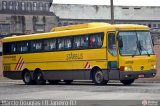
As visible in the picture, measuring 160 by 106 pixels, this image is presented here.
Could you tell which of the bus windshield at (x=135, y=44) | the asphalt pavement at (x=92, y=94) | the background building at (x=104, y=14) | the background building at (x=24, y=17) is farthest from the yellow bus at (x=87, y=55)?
the background building at (x=104, y=14)

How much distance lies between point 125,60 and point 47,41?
22.8ft

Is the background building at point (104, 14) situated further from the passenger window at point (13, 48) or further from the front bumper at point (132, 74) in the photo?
the front bumper at point (132, 74)

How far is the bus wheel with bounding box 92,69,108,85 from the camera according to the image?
2889 centimetres

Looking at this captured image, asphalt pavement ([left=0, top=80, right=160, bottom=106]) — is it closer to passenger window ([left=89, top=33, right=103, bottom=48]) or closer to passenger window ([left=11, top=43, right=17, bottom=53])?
passenger window ([left=89, top=33, right=103, bottom=48])

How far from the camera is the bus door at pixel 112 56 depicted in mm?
28188

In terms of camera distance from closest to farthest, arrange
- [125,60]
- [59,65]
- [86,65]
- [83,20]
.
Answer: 1. [125,60]
2. [86,65]
3. [59,65]
4. [83,20]

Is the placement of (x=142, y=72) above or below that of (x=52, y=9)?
below

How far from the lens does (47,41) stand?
33.2 m

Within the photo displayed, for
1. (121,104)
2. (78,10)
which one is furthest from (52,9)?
(121,104)

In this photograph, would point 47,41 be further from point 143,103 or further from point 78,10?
point 78,10

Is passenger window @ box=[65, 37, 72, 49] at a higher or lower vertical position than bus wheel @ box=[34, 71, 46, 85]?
higher

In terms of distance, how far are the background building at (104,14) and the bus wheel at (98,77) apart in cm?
7588

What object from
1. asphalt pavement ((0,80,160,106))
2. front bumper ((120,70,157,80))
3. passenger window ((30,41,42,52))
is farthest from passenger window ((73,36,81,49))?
asphalt pavement ((0,80,160,106))

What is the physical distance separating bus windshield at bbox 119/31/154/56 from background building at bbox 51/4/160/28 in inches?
3014
